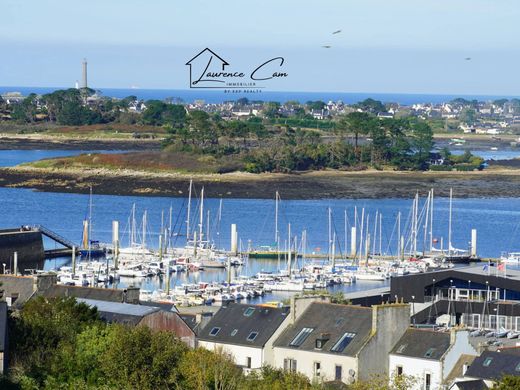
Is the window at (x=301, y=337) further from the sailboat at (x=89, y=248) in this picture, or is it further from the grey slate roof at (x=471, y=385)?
the sailboat at (x=89, y=248)

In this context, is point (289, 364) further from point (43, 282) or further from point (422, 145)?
point (422, 145)

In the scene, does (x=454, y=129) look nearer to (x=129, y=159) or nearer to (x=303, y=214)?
(x=129, y=159)

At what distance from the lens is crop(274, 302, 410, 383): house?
90.7ft

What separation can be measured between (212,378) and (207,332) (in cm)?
526

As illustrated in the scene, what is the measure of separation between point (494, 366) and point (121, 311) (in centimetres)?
793

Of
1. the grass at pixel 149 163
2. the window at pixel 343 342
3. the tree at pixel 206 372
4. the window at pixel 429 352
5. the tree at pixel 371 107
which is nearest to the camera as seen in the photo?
the tree at pixel 206 372

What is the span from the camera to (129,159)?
345ft

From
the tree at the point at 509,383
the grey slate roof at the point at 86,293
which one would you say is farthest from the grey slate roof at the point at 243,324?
the tree at the point at 509,383

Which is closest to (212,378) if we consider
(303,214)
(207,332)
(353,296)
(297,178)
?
(207,332)

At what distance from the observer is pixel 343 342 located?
28.1 m

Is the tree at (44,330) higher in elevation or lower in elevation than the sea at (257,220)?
higher

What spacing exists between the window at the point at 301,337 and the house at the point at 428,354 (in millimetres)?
1744

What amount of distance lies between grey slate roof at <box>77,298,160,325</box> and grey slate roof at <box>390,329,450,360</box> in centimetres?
497

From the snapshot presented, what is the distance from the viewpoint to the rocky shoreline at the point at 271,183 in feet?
308
